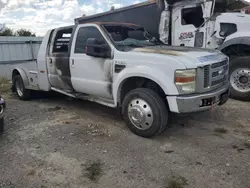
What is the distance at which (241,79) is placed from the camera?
650cm

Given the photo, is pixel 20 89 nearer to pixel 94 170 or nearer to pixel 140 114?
pixel 140 114

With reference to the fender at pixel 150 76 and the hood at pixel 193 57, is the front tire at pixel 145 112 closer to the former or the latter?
the fender at pixel 150 76

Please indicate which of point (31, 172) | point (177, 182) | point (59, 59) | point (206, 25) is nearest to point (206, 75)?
point (177, 182)

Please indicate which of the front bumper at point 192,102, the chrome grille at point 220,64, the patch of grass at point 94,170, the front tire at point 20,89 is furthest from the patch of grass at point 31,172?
the front tire at point 20,89

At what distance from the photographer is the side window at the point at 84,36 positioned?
4.81 meters

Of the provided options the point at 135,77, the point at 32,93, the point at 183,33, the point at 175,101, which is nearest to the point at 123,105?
the point at 135,77

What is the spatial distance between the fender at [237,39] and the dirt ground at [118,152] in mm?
1901

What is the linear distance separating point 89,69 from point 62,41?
1.29 m

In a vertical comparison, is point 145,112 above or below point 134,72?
below

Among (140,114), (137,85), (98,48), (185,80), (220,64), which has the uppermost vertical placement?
(98,48)

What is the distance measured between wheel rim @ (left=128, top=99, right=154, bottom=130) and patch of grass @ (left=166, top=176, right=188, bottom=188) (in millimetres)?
1129

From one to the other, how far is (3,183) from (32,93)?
433 cm

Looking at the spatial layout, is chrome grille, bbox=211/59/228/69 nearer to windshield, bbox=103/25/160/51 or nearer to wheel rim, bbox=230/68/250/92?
windshield, bbox=103/25/160/51

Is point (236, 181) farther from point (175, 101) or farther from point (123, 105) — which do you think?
point (123, 105)
